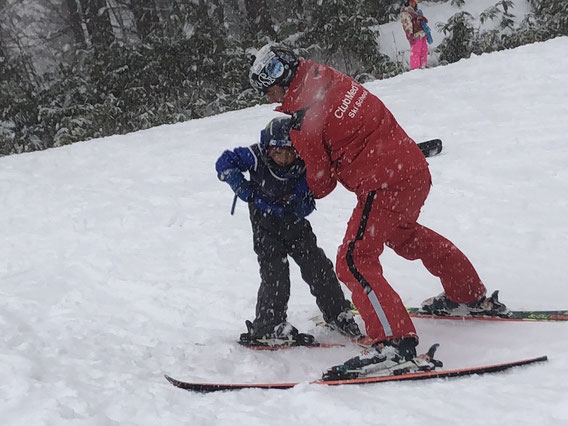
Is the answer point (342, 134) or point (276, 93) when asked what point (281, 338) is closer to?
point (342, 134)

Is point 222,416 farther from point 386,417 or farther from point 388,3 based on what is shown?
point 388,3

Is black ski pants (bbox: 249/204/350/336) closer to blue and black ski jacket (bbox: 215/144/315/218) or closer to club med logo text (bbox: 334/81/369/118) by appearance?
blue and black ski jacket (bbox: 215/144/315/218)

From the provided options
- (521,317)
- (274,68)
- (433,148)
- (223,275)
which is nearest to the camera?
(274,68)

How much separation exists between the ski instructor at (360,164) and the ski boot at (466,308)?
692 millimetres

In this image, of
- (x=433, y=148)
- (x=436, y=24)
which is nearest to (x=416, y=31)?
(x=436, y=24)

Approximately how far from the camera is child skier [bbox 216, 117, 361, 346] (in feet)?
11.4

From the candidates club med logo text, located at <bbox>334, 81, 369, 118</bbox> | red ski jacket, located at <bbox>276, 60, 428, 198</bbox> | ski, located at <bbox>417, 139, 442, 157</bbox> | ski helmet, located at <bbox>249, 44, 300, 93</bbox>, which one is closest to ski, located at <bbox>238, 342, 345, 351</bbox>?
red ski jacket, located at <bbox>276, 60, 428, 198</bbox>

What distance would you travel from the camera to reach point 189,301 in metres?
4.67

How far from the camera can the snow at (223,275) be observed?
2.70 metres

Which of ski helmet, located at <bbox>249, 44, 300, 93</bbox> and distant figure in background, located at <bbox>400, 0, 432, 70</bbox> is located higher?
distant figure in background, located at <bbox>400, 0, 432, 70</bbox>

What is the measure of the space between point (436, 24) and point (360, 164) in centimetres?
1426

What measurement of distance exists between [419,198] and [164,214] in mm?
4073

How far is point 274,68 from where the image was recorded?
312 cm

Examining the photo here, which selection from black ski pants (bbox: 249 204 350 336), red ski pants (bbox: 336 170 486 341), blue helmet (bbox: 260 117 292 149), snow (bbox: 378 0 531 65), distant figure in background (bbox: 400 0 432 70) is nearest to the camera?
red ski pants (bbox: 336 170 486 341)
